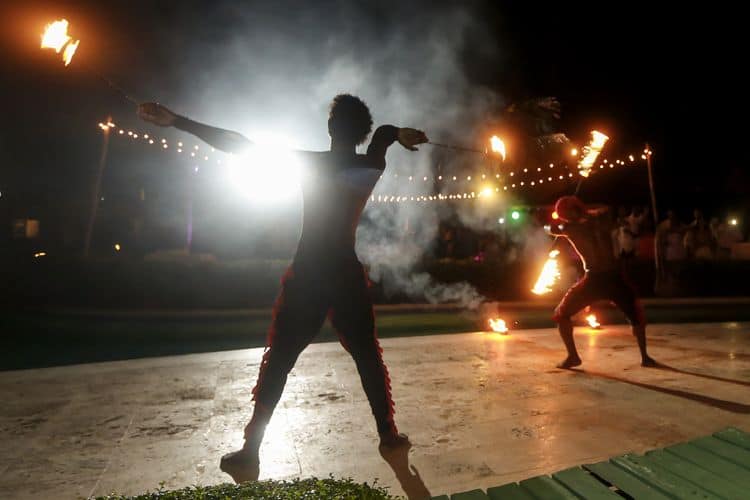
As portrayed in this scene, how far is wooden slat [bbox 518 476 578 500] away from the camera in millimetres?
2438

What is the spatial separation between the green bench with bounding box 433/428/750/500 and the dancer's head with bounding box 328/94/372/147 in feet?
7.18

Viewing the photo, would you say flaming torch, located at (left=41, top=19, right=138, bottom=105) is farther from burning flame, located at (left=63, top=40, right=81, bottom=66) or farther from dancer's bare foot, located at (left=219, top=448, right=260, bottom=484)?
dancer's bare foot, located at (left=219, top=448, right=260, bottom=484)

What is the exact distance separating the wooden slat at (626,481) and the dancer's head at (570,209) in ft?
11.9

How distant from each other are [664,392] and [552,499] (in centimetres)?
305

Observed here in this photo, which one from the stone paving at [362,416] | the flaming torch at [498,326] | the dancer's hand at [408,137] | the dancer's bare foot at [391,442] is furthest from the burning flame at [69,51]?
the flaming torch at [498,326]

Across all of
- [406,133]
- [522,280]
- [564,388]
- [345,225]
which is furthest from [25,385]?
[522,280]

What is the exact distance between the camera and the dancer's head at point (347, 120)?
11.6 feet

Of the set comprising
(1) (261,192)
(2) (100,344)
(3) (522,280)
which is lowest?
(2) (100,344)

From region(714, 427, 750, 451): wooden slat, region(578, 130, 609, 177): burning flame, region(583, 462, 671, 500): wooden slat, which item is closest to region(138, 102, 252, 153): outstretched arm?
region(583, 462, 671, 500): wooden slat

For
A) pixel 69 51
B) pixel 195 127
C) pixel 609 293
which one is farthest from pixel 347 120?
pixel 609 293

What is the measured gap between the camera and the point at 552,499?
241cm

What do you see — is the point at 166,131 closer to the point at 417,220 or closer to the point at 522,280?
the point at 417,220

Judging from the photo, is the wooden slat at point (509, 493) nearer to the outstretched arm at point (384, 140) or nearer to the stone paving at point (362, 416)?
the stone paving at point (362, 416)

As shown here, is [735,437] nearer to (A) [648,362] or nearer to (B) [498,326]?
(A) [648,362]
